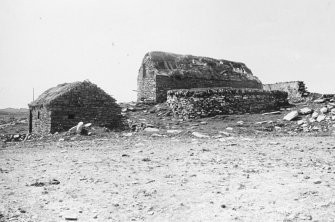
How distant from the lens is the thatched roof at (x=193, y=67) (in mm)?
28391

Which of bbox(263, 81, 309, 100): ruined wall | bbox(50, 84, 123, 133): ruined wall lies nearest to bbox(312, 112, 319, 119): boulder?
bbox(50, 84, 123, 133): ruined wall

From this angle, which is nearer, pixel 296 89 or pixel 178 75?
pixel 178 75

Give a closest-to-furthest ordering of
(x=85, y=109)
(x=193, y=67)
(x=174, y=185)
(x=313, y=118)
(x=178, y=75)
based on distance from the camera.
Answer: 1. (x=174, y=185)
2. (x=313, y=118)
3. (x=85, y=109)
4. (x=178, y=75)
5. (x=193, y=67)

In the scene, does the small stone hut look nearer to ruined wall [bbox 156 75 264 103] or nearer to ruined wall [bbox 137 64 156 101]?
ruined wall [bbox 156 75 264 103]

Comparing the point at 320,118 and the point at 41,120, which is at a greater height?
the point at 320,118

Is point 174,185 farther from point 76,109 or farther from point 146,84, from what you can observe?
point 146,84

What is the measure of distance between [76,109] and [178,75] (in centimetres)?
1282

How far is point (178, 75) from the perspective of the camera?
2811cm

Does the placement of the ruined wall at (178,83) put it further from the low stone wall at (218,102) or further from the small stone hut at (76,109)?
the small stone hut at (76,109)

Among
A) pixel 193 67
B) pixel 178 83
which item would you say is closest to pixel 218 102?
pixel 178 83

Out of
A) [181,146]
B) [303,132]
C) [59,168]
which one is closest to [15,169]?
[59,168]

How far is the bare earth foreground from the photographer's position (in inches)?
173

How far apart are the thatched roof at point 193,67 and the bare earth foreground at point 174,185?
19.4 m

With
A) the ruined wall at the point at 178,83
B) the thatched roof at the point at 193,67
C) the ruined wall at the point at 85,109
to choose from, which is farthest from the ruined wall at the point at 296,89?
the ruined wall at the point at 85,109
